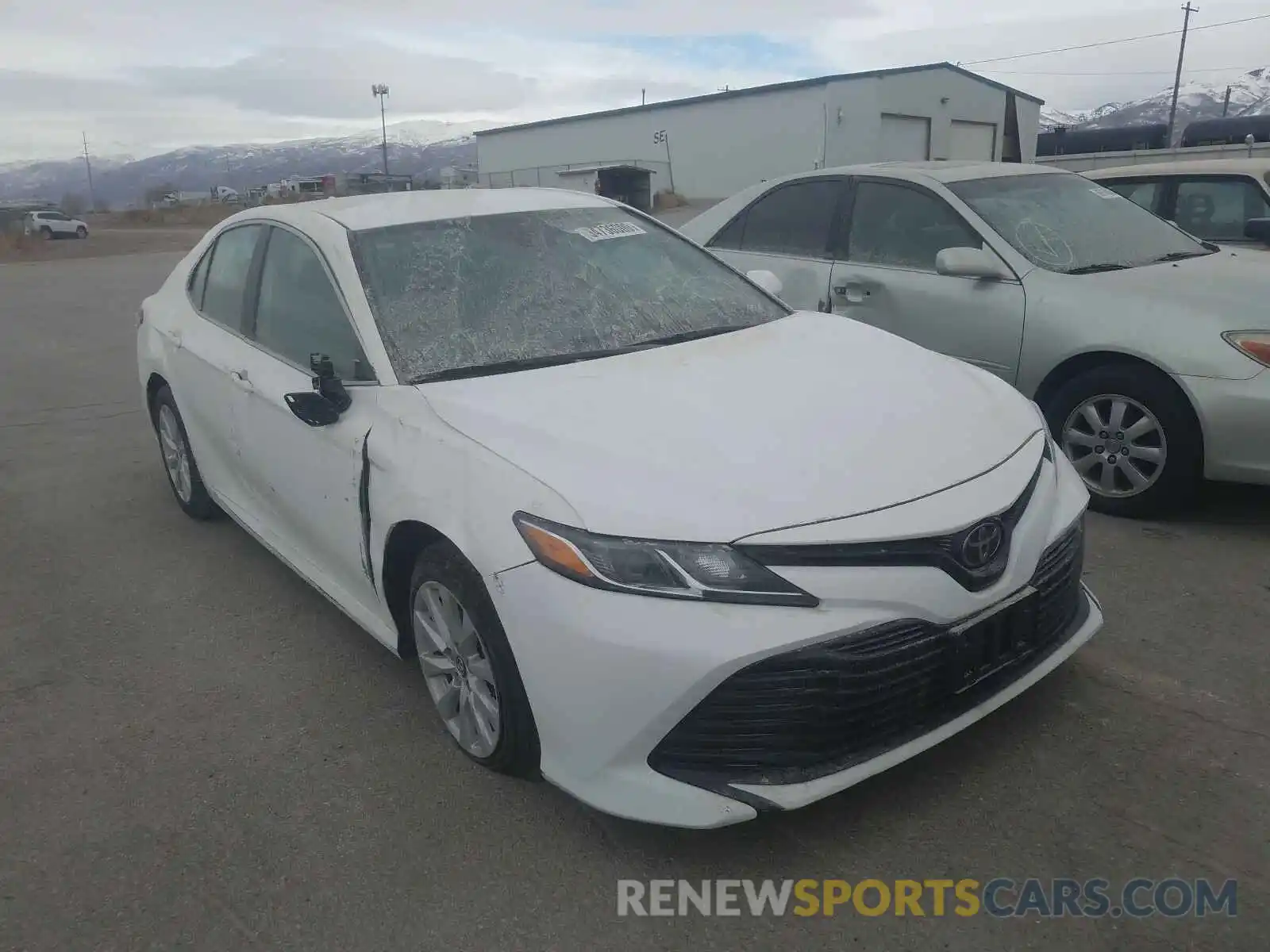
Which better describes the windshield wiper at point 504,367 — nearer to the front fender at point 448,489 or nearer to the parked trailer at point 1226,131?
the front fender at point 448,489

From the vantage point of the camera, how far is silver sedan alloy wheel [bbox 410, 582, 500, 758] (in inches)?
107

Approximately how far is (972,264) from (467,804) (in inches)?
135

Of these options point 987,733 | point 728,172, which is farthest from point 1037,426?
point 728,172

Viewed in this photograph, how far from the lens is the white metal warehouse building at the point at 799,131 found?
35.2m

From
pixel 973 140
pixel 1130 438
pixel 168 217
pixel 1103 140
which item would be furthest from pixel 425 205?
pixel 168 217

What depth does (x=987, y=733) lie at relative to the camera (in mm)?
2877

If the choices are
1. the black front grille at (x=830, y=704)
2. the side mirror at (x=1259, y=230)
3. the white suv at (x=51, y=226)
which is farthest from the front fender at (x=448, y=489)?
the white suv at (x=51, y=226)

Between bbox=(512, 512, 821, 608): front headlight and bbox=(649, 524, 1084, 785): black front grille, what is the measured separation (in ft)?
0.50

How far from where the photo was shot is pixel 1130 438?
4363mm

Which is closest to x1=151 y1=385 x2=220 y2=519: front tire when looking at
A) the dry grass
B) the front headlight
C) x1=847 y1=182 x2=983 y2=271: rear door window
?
the front headlight

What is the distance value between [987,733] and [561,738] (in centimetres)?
123

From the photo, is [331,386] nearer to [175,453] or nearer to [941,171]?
[175,453]

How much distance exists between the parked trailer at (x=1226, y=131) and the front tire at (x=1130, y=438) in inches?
899

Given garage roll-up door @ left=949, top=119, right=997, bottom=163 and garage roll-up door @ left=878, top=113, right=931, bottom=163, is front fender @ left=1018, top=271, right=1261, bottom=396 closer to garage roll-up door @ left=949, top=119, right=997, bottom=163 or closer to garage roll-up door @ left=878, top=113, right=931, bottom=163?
garage roll-up door @ left=878, top=113, right=931, bottom=163
